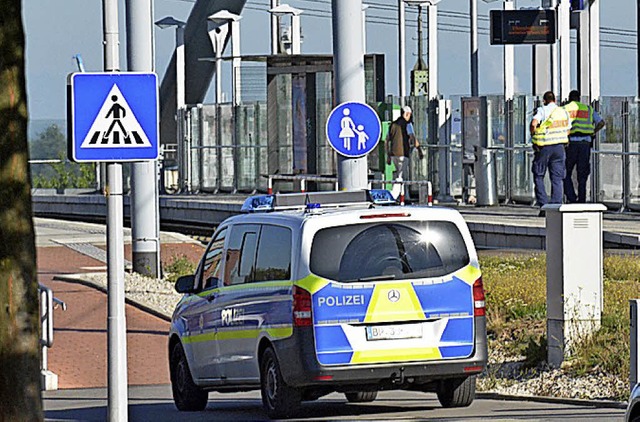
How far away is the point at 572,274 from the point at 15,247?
6.84 meters

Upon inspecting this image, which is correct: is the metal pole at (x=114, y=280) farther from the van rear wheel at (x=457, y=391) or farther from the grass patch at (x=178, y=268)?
the grass patch at (x=178, y=268)

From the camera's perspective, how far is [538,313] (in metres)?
16.6

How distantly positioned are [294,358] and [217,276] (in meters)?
2.04

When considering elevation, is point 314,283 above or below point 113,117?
below

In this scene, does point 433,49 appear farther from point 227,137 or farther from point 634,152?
point 634,152

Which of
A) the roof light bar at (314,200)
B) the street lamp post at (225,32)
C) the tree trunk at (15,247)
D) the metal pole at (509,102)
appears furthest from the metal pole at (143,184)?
the street lamp post at (225,32)

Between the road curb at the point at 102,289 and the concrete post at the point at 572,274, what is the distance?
Result: 891cm

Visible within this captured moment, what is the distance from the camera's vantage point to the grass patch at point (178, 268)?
26369mm

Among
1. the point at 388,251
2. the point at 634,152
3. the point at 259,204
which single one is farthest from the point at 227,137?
the point at 388,251

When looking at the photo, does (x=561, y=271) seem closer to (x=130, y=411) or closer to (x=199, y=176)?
(x=130, y=411)

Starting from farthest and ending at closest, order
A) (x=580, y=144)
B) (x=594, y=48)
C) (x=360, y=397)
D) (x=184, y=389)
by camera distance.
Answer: (x=594, y=48) → (x=580, y=144) → (x=184, y=389) → (x=360, y=397)

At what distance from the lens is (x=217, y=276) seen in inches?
554

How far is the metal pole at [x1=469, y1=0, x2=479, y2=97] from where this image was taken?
3741cm

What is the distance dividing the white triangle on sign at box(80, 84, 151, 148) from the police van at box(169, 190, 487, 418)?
1.48 meters
